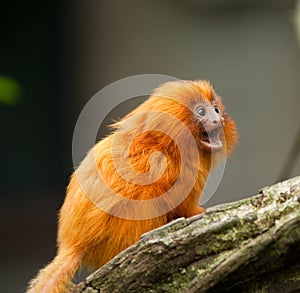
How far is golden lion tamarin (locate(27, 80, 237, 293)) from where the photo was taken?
1532mm

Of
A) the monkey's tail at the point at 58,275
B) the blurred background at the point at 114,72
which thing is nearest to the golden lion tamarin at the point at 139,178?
the monkey's tail at the point at 58,275

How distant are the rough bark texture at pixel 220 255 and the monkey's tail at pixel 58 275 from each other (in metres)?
0.18

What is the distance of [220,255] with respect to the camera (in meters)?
1.26

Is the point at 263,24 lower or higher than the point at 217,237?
higher

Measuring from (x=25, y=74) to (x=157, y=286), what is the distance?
227cm

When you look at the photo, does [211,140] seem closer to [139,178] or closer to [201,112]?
[201,112]

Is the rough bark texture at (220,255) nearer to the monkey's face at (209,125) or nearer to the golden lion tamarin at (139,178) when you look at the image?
the golden lion tamarin at (139,178)

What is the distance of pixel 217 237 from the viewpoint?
1.28 metres

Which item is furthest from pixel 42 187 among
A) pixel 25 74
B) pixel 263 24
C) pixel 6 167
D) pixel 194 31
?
pixel 263 24

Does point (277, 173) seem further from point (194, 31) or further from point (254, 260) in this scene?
point (254, 260)

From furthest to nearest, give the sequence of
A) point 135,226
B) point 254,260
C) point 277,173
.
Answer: point 277,173, point 135,226, point 254,260

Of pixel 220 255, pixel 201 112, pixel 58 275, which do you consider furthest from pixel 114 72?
pixel 220 255

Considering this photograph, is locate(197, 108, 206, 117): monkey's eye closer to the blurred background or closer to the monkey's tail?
the monkey's tail

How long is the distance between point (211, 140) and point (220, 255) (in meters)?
0.42
